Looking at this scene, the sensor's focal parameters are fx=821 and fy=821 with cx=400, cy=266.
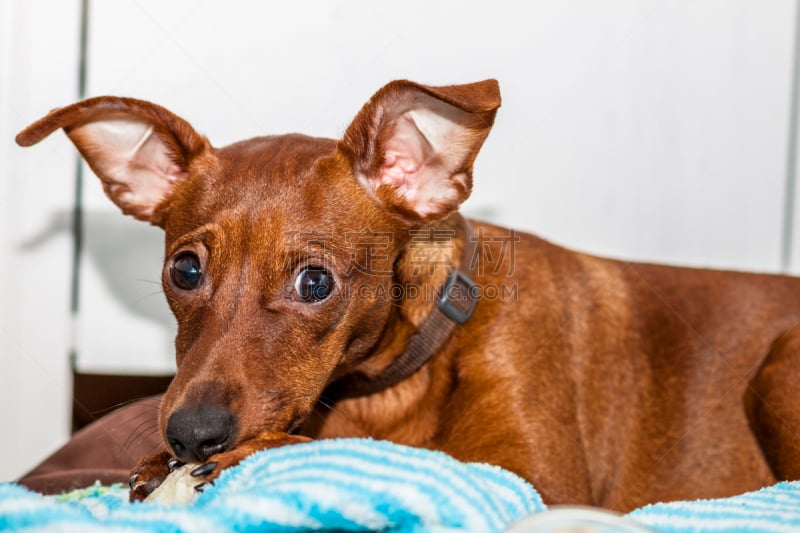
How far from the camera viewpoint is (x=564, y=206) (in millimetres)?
4188

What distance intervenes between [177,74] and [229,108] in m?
0.28

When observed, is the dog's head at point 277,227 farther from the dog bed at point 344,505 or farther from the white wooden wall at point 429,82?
the white wooden wall at point 429,82

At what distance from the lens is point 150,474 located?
2.13 metres

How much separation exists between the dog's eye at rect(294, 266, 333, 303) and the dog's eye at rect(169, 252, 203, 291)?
11.5 inches

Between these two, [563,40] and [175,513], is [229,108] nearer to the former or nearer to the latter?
[563,40]

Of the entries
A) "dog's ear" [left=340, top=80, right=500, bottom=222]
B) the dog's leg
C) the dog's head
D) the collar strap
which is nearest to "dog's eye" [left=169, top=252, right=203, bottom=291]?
the dog's head

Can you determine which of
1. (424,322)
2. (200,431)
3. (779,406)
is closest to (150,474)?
(200,431)

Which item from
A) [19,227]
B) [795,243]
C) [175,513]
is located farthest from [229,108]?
[795,243]

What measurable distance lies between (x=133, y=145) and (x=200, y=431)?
49.7 inches

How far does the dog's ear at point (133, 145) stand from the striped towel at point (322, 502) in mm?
1297

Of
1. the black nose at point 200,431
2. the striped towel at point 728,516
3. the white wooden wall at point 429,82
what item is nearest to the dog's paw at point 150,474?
the black nose at point 200,431

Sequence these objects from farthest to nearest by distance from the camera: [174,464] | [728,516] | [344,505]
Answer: [174,464]
[728,516]
[344,505]

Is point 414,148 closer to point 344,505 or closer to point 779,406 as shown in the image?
point 344,505

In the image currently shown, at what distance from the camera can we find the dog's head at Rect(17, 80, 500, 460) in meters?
2.05
